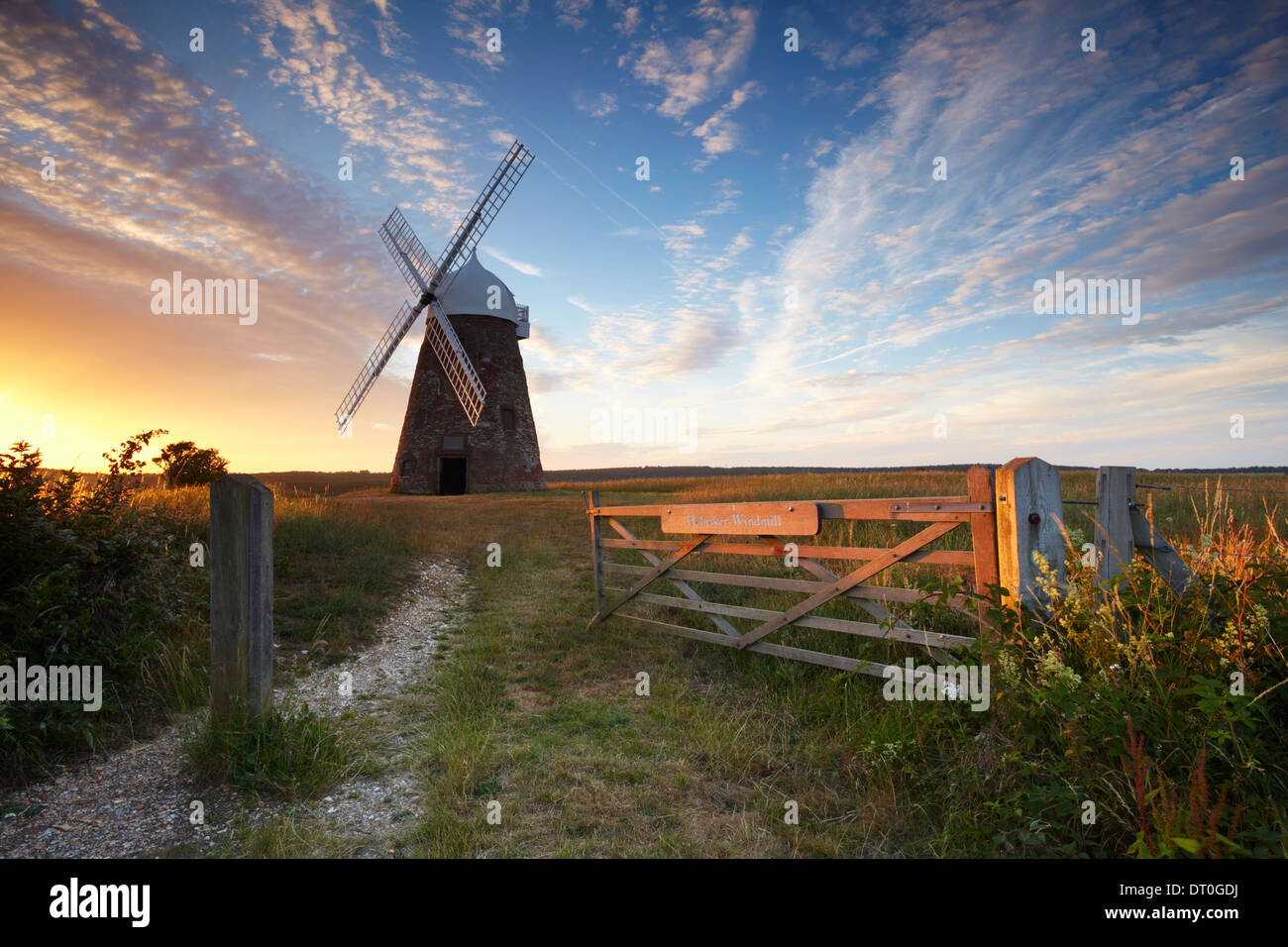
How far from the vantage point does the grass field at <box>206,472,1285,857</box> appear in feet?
9.53

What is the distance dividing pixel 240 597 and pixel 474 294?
28082 mm

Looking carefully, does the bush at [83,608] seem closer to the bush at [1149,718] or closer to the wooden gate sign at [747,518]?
the wooden gate sign at [747,518]

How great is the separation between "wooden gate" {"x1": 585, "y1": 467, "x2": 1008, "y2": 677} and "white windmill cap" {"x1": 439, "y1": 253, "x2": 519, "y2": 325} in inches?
960

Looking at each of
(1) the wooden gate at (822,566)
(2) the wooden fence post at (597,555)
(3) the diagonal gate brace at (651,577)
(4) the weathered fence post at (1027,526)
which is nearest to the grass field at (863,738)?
(4) the weathered fence post at (1027,526)

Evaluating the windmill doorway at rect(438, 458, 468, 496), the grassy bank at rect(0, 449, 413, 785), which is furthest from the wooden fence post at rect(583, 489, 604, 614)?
the windmill doorway at rect(438, 458, 468, 496)

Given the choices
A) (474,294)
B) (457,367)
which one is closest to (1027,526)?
(457,367)

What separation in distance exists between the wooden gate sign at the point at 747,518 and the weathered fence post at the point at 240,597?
4123 mm

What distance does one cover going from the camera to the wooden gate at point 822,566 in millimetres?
4418

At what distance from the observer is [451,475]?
97.2ft

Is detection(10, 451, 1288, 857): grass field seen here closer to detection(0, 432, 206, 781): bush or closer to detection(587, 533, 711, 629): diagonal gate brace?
detection(0, 432, 206, 781): bush

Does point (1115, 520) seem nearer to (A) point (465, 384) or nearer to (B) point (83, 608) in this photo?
(B) point (83, 608)

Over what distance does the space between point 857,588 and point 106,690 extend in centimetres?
656
